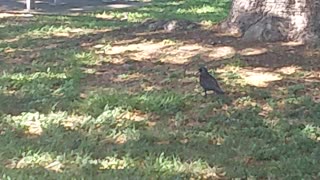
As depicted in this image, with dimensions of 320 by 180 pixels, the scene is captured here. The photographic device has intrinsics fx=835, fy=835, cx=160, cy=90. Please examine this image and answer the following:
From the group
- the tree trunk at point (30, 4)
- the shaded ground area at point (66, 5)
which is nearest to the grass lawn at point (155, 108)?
the tree trunk at point (30, 4)

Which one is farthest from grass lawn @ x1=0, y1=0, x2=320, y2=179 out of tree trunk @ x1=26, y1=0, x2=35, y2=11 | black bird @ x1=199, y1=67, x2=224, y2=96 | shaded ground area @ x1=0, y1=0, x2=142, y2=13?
shaded ground area @ x1=0, y1=0, x2=142, y2=13

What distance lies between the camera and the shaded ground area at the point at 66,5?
15.4 m

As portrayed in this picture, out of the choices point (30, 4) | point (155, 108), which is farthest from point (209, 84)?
point (30, 4)

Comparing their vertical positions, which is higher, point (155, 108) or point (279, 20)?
point (279, 20)

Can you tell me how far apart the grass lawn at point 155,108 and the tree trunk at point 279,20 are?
0.21 m

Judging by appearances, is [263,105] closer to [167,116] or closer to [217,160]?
[167,116]

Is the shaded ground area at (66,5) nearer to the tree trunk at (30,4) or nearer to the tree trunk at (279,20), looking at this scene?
the tree trunk at (30,4)

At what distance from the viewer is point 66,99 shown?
7246 millimetres

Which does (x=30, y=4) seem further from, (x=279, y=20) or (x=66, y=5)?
(x=279, y=20)

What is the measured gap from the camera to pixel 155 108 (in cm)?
690

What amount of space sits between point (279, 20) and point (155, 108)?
2.95 meters

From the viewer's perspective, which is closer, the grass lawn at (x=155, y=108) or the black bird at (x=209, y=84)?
the grass lawn at (x=155, y=108)

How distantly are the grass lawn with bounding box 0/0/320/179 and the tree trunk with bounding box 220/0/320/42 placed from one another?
0.69 feet

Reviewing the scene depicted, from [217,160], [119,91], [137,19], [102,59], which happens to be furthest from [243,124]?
[137,19]
